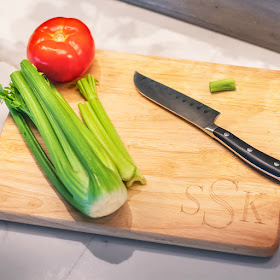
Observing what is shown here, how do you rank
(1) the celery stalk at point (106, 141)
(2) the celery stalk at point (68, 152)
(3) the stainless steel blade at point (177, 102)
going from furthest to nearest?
(3) the stainless steel blade at point (177, 102) → (1) the celery stalk at point (106, 141) → (2) the celery stalk at point (68, 152)

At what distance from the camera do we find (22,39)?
2008 millimetres

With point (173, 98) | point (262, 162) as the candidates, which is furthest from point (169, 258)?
point (173, 98)

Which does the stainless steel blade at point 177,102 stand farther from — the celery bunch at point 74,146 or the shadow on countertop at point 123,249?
the shadow on countertop at point 123,249

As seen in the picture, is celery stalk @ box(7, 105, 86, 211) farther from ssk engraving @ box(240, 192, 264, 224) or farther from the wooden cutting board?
ssk engraving @ box(240, 192, 264, 224)

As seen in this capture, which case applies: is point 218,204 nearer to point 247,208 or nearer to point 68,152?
point 247,208

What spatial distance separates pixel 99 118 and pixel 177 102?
0.91 feet

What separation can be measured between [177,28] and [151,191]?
973mm

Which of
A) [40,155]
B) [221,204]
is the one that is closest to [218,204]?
[221,204]

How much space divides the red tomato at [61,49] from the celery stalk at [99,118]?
56 mm

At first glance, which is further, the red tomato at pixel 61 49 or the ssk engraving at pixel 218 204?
the red tomato at pixel 61 49

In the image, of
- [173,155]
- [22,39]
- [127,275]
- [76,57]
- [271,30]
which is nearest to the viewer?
[127,275]

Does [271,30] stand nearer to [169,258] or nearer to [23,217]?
[169,258]

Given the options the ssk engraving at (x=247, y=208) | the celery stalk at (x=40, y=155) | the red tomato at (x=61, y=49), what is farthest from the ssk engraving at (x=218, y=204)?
the red tomato at (x=61, y=49)

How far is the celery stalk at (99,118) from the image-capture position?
4.43 feet
